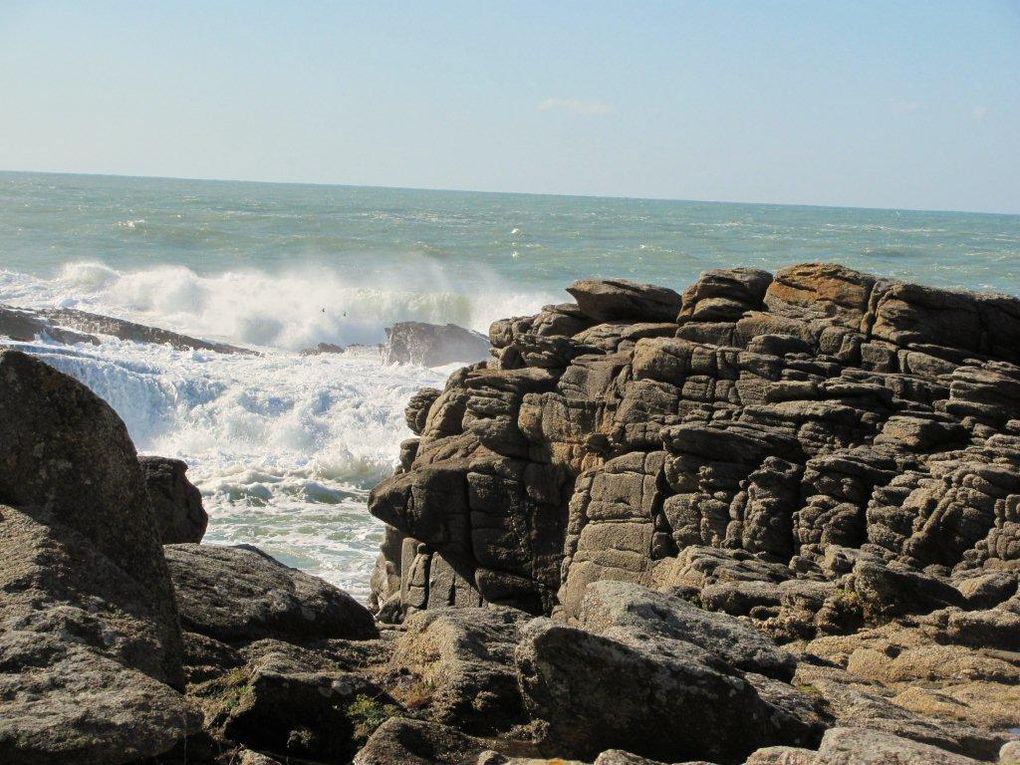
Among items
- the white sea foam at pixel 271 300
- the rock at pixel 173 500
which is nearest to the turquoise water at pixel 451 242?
the white sea foam at pixel 271 300

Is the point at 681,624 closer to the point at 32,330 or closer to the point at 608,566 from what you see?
the point at 608,566

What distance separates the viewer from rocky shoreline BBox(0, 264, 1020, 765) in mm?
7266

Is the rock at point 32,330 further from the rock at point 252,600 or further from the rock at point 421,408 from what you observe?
the rock at point 252,600

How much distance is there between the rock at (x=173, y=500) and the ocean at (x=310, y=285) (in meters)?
10.1

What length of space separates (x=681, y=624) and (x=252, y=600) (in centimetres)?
346

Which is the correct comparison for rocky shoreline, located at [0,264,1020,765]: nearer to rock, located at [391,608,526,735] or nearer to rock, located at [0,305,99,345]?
rock, located at [391,608,526,735]

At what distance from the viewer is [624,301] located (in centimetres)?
2288

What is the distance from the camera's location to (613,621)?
8.81 m

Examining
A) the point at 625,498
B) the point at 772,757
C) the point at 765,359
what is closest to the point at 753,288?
the point at 765,359

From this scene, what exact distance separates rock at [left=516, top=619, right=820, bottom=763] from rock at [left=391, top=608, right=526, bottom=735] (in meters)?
0.84

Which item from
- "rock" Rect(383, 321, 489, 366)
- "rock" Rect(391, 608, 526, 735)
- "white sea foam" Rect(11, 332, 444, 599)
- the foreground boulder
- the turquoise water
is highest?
the foreground boulder

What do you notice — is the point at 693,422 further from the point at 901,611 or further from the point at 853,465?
the point at 901,611

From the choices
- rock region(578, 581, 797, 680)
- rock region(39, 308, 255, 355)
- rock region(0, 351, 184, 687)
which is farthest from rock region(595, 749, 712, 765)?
rock region(39, 308, 255, 355)

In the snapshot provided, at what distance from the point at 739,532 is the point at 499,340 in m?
7.50
